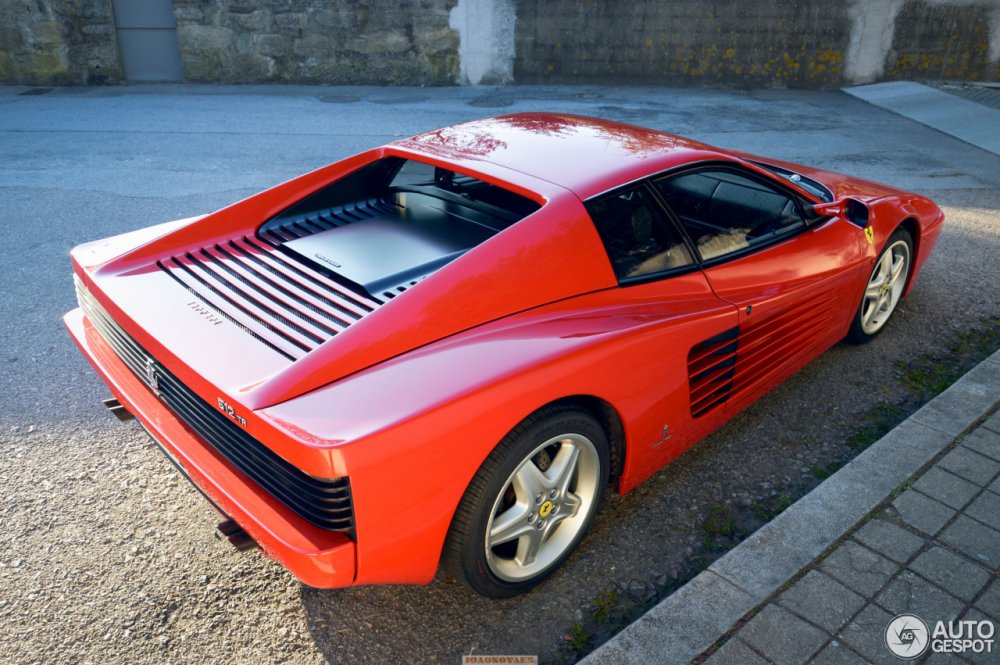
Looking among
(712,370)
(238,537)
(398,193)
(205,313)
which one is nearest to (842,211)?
(712,370)

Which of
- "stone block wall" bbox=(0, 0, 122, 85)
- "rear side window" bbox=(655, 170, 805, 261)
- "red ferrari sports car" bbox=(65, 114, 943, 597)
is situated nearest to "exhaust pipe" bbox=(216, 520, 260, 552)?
"red ferrari sports car" bbox=(65, 114, 943, 597)

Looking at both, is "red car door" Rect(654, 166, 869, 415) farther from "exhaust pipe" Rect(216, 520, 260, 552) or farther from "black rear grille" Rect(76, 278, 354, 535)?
"exhaust pipe" Rect(216, 520, 260, 552)

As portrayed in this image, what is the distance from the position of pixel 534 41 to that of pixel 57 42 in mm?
6771

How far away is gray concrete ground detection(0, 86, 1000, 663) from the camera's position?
2453mm

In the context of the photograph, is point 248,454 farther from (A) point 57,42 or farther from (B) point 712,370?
(A) point 57,42

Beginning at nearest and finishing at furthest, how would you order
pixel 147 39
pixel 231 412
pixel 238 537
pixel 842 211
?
pixel 231 412 → pixel 238 537 → pixel 842 211 → pixel 147 39

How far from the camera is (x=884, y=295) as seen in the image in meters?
4.20

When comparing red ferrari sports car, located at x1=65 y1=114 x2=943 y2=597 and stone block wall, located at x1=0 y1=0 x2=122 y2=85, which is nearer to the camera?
red ferrari sports car, located at x1=65 y1=114 x2=943 y2=597

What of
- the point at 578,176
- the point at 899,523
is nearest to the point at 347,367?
the point at 578,176

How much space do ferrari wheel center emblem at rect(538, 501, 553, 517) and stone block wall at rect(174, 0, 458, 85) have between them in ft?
34.0

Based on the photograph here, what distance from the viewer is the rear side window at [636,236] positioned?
9.11ft

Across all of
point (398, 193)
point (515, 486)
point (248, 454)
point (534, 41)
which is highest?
point (534, 41)

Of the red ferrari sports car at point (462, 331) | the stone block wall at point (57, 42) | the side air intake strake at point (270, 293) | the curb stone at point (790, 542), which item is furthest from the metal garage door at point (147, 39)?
the curb stone at point (790, 542)

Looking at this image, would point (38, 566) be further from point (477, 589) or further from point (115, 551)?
point (477, 589)
